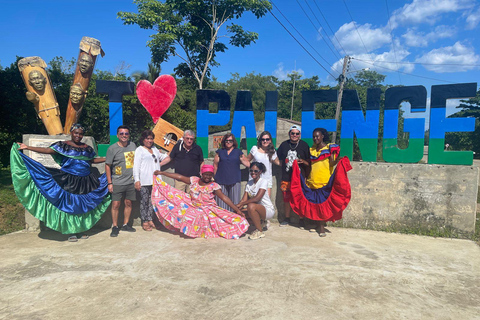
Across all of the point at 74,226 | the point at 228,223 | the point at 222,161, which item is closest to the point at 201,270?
the point at 228,223

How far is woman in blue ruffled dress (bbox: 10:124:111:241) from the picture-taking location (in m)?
4.51

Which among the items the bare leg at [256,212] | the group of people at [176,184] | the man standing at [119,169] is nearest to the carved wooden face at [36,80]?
the group of people at [176,184]

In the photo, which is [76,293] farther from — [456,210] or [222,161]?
[456,210]

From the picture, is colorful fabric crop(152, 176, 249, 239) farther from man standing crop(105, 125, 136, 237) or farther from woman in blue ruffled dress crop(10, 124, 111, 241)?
woman in blue ruffled dress crop(10, 124, 111, 241)

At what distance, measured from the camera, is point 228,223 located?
16.0 ft

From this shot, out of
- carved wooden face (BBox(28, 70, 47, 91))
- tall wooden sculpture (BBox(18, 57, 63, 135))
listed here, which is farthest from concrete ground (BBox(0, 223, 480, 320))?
carved wooden face (BBox(28, 70, 47, 91))

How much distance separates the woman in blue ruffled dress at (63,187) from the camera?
177 inches

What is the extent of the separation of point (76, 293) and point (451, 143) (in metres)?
39.5

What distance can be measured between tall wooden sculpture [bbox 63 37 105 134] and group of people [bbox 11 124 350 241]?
1.11 m

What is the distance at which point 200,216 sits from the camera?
16.0 feet

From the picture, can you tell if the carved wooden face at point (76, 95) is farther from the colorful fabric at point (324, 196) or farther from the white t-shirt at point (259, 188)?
the colorful fabric at point (324, 196)

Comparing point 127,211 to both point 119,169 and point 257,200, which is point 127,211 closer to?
point 119,169

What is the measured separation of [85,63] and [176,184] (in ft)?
9.17

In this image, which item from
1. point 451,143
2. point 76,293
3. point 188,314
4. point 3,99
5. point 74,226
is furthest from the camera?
point 451,143
